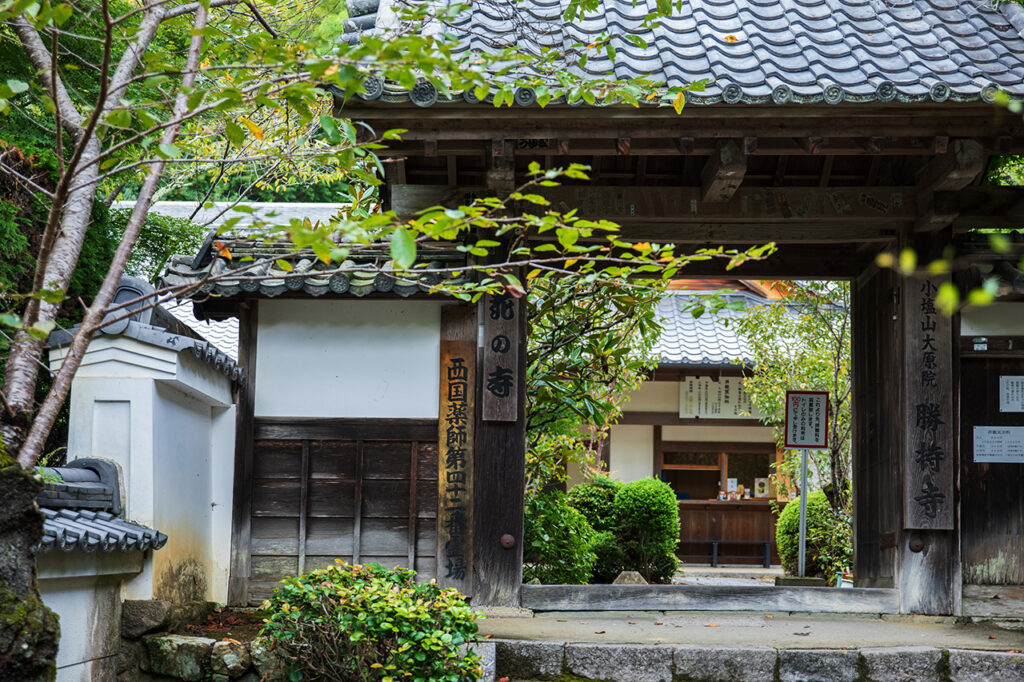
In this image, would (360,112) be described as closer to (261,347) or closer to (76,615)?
(261,347)

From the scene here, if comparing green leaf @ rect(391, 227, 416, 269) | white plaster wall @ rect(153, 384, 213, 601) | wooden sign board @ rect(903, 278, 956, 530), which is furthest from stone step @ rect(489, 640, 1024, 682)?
green leaf @ rect(391, 227, 416, 269)

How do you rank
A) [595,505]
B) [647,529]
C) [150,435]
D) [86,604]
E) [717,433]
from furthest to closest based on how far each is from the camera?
[717,433] < [595,505] < [647,529] < [150,435] < [86,604]

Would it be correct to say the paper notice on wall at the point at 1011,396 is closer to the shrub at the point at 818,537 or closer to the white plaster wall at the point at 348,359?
the white plaster wall at the point at 348,359

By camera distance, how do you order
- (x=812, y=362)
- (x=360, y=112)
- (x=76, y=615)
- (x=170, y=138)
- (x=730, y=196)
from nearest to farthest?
(x=170, y=138) → (x=76, y=615) → (x=360, y=112) → (x=730, y=196) → (x=812, y=362)

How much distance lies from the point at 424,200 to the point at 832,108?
3157 millimetres

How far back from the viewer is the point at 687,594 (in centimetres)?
760

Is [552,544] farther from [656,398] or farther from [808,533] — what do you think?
[656,398]

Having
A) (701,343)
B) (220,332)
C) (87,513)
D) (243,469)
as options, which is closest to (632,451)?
(701,343)

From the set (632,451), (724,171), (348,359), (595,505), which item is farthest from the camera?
(632,451)

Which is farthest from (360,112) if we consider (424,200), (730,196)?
(730,196)

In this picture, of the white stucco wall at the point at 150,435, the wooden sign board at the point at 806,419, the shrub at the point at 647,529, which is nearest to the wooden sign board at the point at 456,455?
the white stucco wall at the point at 150,435

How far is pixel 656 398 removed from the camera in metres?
20.7

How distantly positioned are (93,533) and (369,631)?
1.58 metres

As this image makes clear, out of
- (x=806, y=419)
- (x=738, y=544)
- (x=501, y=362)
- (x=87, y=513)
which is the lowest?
(x=738, y=544)
